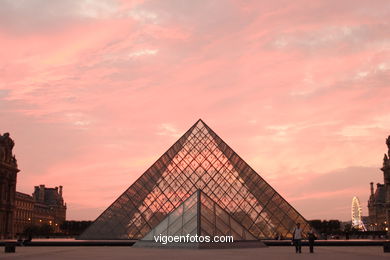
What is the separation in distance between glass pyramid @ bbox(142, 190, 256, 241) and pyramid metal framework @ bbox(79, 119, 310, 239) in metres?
9.23

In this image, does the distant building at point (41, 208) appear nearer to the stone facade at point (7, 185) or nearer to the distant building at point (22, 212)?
the distant building at point (22, 212)

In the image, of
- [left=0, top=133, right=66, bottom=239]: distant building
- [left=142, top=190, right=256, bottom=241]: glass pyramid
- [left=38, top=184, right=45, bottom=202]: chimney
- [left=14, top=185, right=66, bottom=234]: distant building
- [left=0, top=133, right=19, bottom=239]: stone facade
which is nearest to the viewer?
[left=142, top=190, right=256, bottom=241]: glass pyramid

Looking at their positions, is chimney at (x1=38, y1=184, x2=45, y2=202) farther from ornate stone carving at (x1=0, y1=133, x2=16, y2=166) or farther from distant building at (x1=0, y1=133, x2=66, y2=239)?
ornate stone carving at (x1=0, y1=133, x2=16, y2=166)

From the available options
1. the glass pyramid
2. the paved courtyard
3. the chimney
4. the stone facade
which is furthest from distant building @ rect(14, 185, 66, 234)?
the paved courtyard

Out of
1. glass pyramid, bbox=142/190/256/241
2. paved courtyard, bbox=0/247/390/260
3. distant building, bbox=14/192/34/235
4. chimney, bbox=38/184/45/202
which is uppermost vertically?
chimney, bbox=38/184/45/202

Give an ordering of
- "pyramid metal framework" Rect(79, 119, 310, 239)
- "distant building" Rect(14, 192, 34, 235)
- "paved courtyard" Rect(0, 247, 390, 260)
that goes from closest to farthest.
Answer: "paved courtyard" Rect(0, 247, 390, 260), "pyramid metal framework" Rect(79, 119, 310, 239), "distant building" Rect(14, 192, 34, 235)

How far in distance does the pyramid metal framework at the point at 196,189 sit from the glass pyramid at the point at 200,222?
923 cm

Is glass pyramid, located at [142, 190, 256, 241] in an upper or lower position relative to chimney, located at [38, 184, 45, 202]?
lower

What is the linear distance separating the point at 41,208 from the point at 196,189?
105229 millimetres

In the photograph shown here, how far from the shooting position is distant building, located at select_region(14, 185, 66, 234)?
351 feet

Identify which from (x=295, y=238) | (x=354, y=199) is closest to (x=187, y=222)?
(x=295, y=238)

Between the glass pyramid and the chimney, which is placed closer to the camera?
the glass pyramid

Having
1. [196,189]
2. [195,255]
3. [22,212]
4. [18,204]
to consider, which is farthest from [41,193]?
[195,255]

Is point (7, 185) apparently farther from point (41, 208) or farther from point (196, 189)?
point (41, 208)
